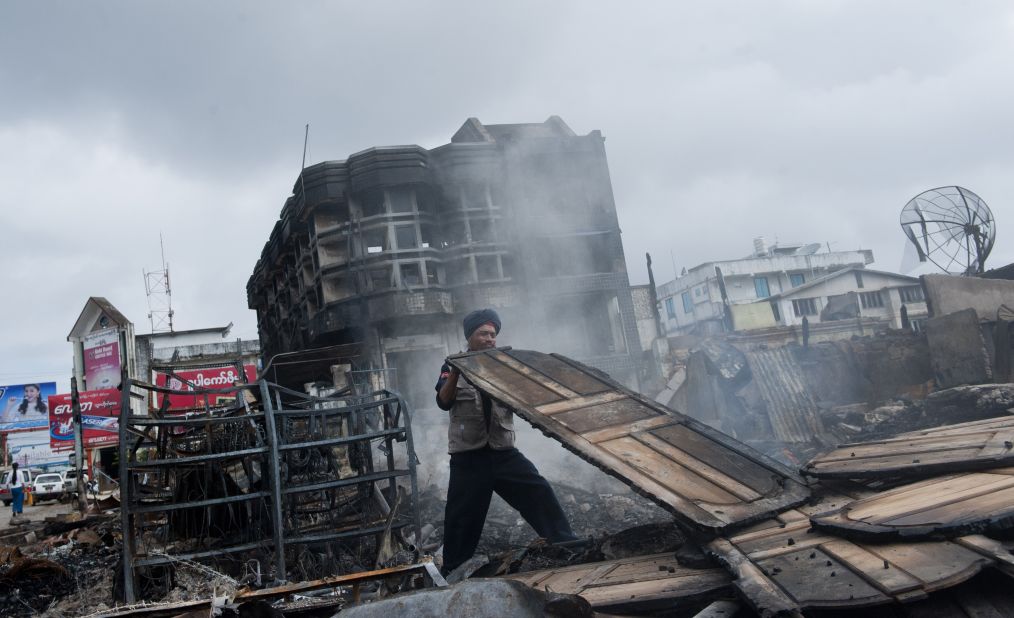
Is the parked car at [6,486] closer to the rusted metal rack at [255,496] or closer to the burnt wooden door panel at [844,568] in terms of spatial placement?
the rusted metal rack at [255,496]

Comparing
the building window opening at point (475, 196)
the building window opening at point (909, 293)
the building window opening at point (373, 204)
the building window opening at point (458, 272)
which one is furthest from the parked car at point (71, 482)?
the building window opening at point (909, 293)

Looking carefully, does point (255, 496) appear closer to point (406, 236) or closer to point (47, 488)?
point (406, 236)

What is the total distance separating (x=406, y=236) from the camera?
1546 cm

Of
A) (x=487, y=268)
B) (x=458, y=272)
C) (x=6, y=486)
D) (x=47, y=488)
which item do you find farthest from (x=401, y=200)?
(x=6, y=486)

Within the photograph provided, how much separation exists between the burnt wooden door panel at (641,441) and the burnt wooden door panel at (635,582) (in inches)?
A: 10.9

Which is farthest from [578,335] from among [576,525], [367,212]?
[576,525]

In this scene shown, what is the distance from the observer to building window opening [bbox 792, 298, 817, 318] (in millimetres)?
36531

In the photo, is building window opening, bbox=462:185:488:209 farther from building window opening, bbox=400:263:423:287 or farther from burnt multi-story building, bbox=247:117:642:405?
building window opening, bbox=400:263:423:287

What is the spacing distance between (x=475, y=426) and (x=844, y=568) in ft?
8.70

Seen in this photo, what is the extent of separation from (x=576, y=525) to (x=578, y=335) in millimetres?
9528

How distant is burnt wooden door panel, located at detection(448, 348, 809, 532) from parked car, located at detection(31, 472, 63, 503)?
29499 millimetres

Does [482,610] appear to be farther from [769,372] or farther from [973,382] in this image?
[973,382]

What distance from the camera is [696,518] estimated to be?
10.4ft

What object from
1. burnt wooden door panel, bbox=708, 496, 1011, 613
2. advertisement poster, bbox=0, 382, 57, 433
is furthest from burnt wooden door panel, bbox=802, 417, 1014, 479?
advertisement poster, bbox=0, 382, 57, 433
